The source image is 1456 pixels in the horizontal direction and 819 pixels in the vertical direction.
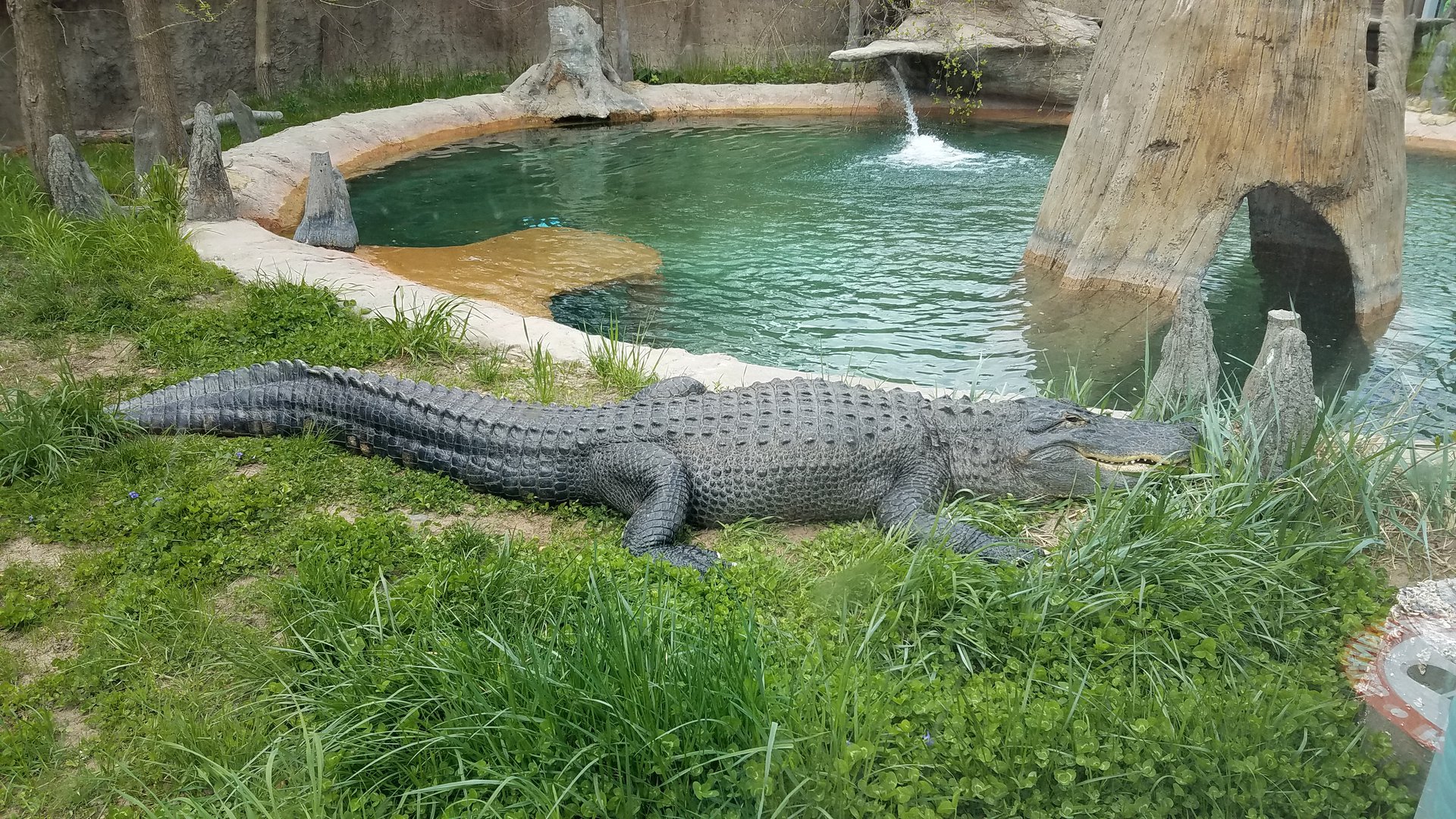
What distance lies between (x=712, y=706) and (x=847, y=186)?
29.7 feet

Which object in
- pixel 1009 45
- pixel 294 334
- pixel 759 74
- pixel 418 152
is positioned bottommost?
pixel 294 334

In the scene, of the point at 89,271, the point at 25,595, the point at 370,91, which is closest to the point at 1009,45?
the point at 370,91

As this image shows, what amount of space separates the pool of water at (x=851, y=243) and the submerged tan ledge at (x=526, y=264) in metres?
0.19

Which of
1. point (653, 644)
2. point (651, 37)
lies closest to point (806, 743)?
point (653, 644)

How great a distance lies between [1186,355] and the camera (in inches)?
168

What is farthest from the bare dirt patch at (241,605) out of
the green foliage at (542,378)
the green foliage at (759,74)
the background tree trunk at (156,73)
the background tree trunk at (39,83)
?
the green foliage at (759,74)

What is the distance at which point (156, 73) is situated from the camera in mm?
8547

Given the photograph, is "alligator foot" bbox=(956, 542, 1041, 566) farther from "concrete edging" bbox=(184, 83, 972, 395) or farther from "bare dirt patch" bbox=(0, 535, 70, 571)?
"bare dirt patch" bbox=(0, 535, 70, 571)

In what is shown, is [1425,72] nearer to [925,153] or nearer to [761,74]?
[925,153]

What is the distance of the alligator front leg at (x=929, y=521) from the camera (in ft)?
11.6

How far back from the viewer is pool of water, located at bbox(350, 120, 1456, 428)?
250 inches

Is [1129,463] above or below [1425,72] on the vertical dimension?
below

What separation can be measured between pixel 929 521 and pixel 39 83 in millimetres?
7882

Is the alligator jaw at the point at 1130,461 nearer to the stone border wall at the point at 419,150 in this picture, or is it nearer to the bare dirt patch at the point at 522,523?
the stone border wall at the point at 419,150
